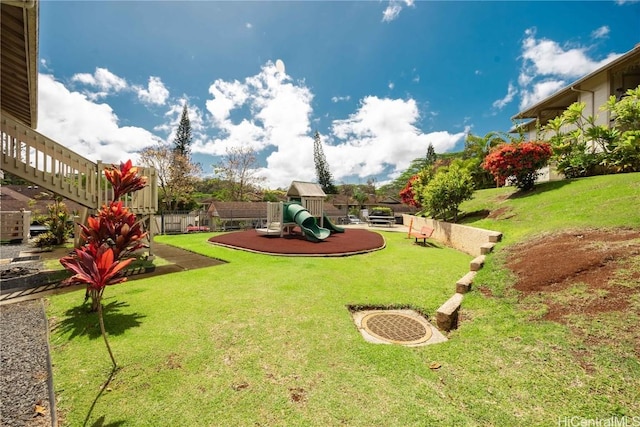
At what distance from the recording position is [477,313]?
424cm

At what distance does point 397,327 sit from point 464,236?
8.39 meters

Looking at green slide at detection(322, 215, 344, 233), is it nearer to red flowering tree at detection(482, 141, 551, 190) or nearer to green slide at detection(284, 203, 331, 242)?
green slide at detection(284, 203, 331, 242)

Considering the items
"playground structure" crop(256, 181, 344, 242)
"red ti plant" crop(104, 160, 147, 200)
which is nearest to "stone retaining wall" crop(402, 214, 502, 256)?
"playground structure" crop(256, 181, 344, 242)

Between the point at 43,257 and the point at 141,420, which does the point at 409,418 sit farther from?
the point at 43,257

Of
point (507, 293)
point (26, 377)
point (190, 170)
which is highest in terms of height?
point (190, 170)

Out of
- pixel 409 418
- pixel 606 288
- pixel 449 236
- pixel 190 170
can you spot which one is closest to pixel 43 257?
pixel 409 418

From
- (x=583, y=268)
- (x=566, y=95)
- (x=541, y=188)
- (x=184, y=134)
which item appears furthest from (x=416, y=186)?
(x=184, y=134)

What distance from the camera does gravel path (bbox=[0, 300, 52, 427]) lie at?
93.1 inches

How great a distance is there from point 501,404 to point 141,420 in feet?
10.7

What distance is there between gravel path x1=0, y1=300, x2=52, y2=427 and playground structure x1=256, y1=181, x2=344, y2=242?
941 cm

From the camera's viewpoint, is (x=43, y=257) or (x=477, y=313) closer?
(x=477, y=313)

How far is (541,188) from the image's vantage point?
40.1ft

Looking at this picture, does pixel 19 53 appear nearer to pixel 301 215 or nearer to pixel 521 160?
pixel 301 215

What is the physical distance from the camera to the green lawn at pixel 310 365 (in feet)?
7.59
